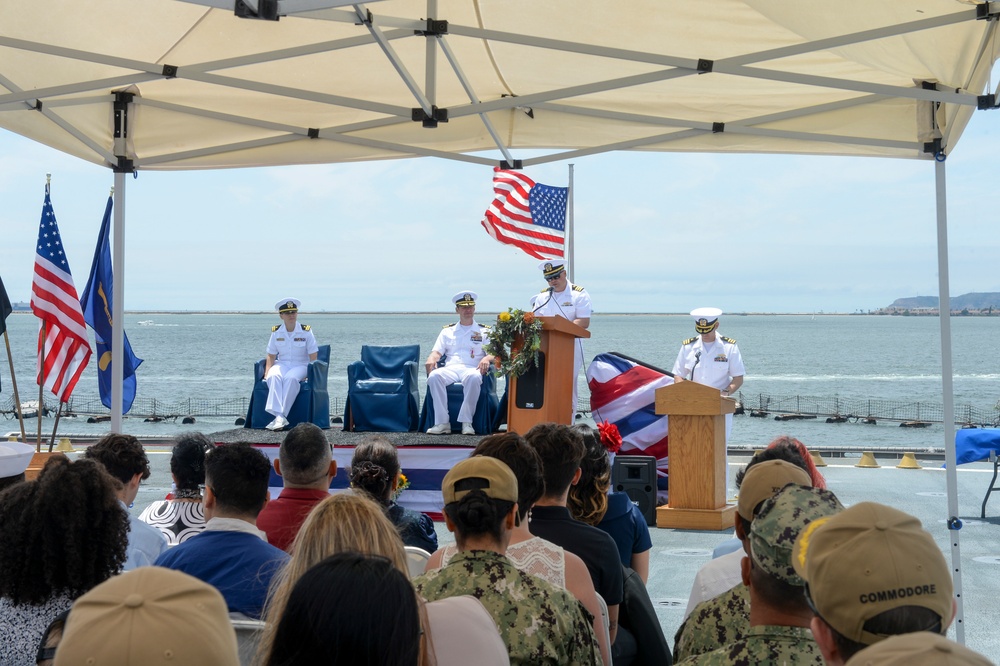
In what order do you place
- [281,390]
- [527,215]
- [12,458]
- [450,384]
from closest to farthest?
[12,458], [527,215], [450,384], [281,390]

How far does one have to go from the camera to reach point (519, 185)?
30.1 feet

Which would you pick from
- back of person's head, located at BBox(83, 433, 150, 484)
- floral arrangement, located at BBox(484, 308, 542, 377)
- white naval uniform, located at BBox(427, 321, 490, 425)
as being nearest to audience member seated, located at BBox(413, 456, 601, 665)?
back of person's head, located at BBox(83, 433, 150, 484)

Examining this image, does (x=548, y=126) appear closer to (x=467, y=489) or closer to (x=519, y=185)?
(x=519, y=185)

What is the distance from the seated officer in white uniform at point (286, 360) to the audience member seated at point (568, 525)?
23.9ft

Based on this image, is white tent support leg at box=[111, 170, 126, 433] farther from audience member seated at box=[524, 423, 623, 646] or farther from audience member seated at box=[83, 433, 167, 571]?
audience member seated at box=[524, 423, 623, 646]

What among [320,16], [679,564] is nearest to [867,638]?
[320,16]

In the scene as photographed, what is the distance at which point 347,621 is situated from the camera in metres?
1.41

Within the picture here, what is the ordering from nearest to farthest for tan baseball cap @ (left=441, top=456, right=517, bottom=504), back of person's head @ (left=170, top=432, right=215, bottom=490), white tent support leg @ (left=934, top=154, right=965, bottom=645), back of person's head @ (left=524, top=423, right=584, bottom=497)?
tan baseball cap @ (left=441, top=456, right=517, bottom=504) → back of person's head @ (left=524, top=423, right=584, bottom=497) → back of person's head @ (left=170, top=432, right=215, bottom=490) → white tent support leg @ (left=934, top=154, right=965, bottom=645)

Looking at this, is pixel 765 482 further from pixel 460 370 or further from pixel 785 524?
pixel 460 370

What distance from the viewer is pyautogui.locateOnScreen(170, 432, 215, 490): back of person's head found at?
387 cm

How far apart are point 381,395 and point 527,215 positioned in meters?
2.38

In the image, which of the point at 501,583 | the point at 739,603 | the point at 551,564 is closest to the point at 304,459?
the point at 551,564

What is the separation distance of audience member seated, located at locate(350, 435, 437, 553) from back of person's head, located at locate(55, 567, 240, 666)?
96.8 inches

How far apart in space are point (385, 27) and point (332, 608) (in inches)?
157
